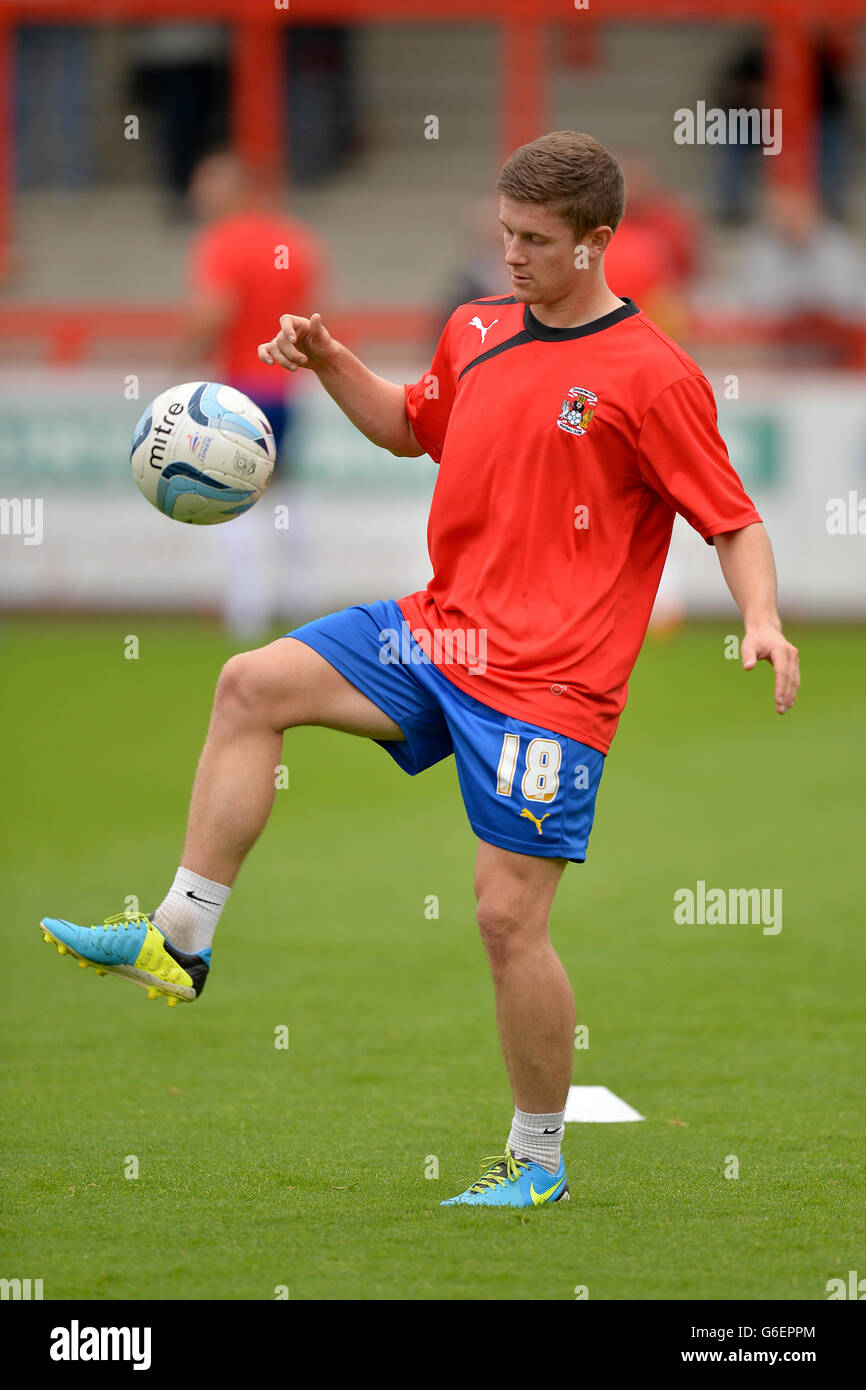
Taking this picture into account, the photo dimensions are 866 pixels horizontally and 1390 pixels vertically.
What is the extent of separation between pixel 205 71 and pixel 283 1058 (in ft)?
67.5

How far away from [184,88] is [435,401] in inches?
811

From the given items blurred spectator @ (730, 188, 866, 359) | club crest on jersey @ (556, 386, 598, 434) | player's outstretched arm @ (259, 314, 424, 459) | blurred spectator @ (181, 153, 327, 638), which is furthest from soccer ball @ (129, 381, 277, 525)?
blurred spectator @ (730, 188, 866, 359)

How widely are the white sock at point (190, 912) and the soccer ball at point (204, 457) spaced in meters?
0.95

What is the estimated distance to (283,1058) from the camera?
551 cm

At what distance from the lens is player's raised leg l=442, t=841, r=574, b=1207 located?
4203 millimetres

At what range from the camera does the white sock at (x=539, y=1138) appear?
170 inches

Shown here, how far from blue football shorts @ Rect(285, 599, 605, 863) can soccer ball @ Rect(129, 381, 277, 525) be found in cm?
53

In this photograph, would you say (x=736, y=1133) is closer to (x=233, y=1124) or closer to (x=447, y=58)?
(x=233, y=1124)

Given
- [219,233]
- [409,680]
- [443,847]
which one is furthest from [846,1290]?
[219,233]

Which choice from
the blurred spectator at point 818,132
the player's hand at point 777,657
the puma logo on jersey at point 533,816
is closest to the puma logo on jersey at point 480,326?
the player's hand at point 777,657

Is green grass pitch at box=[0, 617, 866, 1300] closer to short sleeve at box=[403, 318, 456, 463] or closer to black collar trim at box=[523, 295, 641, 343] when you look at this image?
short sleeve at box=[403, 318, 456, 463]

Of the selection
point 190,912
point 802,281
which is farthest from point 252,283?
point 190,912

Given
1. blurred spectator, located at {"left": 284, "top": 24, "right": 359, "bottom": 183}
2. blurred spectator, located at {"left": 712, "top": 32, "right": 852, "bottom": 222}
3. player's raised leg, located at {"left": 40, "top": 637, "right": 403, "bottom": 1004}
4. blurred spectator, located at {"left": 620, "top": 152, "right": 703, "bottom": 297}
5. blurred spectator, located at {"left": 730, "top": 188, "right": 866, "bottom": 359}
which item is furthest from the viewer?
blurred spectator, located at {"left": 284, "top": 24, "right": 359, "bottom": 183}

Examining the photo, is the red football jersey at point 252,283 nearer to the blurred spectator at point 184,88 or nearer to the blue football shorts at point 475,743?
the blue football shorts at point 475,743
